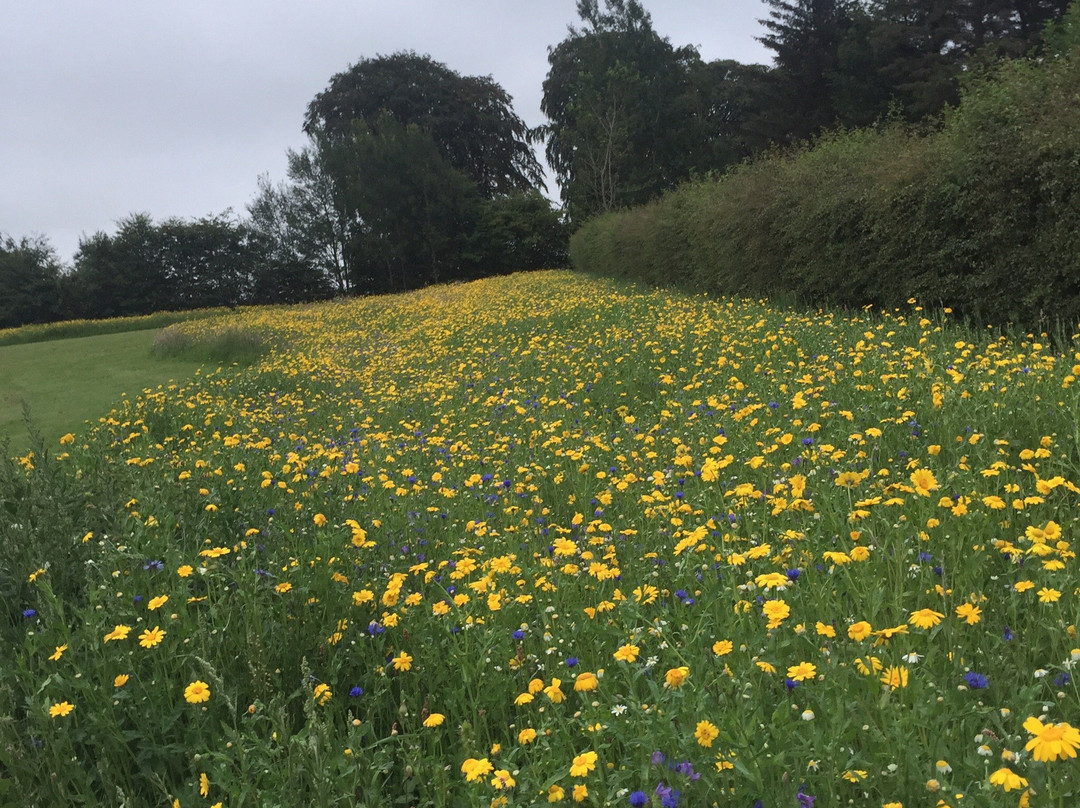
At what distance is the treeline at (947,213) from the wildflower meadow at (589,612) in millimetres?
1709

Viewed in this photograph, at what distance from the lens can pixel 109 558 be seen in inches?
109

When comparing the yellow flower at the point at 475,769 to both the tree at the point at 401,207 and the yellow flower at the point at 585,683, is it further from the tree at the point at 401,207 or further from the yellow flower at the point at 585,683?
the tree at the point at 401,207

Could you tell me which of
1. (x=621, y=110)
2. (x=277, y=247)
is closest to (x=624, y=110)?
(x=621, y=110)

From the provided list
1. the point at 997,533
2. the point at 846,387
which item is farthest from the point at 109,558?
the point at 846,387

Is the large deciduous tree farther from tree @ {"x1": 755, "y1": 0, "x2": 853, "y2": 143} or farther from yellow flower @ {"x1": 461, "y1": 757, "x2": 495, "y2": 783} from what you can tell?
yellow flower @ {"x1": 461, "y1": 757, "x2": 495, "y2": 783}

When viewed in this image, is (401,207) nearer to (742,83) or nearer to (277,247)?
(277,247)

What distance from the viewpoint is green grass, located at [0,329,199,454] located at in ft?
29.6

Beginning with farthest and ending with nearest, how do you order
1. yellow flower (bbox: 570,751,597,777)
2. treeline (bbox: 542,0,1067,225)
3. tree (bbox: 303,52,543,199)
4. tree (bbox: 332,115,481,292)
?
tree (bbox: 303,52,543,199) → tree (bbox: 332,115,481,292) → treeline (bbox: 542,0,1067,225) → yellow flower (bbox: 570,751,597,777)

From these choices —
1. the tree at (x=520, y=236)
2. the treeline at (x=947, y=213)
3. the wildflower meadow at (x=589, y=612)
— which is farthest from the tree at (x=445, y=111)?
the wildflower meadow at (x=589, y=612)

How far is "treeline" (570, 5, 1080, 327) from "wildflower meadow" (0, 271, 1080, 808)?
1709mm

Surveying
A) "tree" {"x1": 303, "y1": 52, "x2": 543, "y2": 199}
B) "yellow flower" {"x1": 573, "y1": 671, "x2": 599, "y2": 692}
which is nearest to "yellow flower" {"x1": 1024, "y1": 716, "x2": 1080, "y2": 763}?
"yellow flower" {"x1": 573, "y1": 671, "x2": 599, "y2": 692}

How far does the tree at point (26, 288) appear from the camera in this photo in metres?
32.5

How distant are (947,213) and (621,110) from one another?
27.0 meters

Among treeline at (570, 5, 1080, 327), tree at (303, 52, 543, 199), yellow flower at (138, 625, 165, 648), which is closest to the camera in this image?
yellow flower at (138, 625, 165, 648)
